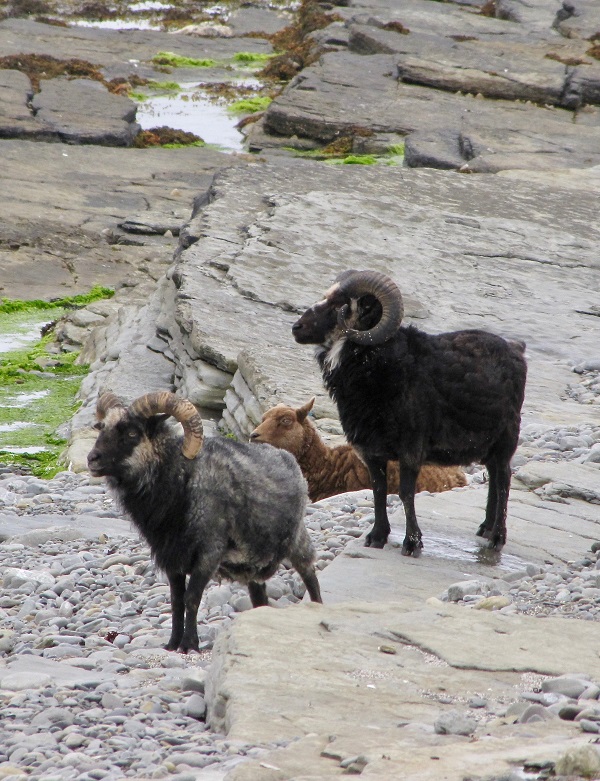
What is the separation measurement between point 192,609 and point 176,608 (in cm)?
20

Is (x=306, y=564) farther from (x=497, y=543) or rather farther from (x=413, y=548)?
(x=497, y=543)

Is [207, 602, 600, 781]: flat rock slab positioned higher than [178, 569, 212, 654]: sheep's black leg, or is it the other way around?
[207, 602, 600, 781]: flat rock slab

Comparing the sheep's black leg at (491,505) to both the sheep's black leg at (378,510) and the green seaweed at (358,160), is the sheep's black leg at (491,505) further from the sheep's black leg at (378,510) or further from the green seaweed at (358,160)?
the green seaweed at (358,160)

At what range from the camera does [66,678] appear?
655 centimetres

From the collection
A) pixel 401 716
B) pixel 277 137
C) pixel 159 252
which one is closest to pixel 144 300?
pixel 159 252

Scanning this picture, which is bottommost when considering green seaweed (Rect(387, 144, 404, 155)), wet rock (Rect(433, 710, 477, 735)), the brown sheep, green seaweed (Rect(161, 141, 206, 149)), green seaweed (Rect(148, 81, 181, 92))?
green seaweed (Rect(161, 141, 206, 149))

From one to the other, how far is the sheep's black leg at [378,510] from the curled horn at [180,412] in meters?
2.50

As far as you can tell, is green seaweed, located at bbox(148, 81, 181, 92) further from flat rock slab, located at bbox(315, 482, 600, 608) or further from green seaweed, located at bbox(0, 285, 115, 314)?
flat rock slab, located at bbox(315, 482, 600, 608)

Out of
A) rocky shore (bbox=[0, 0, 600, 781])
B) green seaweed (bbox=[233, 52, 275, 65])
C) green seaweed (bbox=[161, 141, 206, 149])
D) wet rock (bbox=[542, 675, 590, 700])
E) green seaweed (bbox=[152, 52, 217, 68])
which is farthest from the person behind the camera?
green seaweed (bbox=[233, 52, 275, 65])

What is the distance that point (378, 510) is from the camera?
9.91 meters

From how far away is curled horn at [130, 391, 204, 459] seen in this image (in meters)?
7.64

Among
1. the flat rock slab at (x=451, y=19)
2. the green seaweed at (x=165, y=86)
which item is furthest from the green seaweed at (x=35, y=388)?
the flat rock slab at (x=451, y=19)

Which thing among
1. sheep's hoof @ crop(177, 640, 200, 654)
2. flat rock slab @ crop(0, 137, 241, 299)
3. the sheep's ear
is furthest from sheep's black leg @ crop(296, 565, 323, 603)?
flat rock slab @ crop(0, 137, 241, 299)

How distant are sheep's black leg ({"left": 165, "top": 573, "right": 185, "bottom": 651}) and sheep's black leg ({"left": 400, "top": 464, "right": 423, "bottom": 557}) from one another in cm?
246
